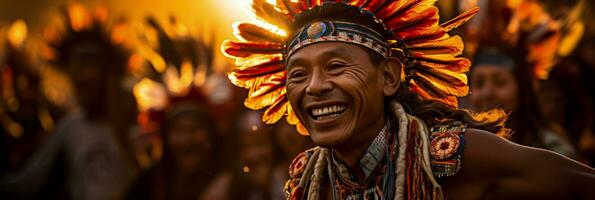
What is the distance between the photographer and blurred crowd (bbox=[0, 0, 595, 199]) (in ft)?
27.7

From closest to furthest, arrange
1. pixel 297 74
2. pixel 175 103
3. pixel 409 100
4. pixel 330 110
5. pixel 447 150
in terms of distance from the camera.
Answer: pixel 447 150 < pixel 330 110 < pixel 297 74 < pixel 409 100 < pixel 175 103

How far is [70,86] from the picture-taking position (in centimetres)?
1181

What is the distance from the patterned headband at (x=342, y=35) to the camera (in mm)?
5195

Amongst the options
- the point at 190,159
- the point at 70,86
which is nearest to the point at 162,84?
the point at 190,159

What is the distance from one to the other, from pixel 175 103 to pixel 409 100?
15.8 feet

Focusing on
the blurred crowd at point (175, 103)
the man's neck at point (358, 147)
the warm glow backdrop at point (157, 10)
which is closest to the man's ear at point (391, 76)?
the man's neck at point (358, 147)

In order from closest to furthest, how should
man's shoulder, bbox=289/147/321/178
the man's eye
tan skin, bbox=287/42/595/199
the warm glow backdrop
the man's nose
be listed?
tan skin, bbox=287/42/595/199
the man's nose
the man's eye
man's shoulder, bbox=289/147/321/178
the warm glow backdrop

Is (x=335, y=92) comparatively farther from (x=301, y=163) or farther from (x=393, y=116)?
(x=301, y=163)

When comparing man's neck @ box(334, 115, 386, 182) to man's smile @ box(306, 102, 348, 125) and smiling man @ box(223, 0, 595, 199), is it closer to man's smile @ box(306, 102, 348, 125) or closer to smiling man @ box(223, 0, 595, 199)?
smiling man @ box(223, 0, 595, 199)

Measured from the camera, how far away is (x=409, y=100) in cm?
545

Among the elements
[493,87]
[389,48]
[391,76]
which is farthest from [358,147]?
[493,87]

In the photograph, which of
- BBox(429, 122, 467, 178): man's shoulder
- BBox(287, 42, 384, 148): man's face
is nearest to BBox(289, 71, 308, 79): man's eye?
BBox(287, 42, 384, 148): man's face

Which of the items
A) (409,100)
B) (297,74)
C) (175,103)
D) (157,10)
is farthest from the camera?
(157,10)

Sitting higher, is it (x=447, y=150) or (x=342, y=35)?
(x=342, y=35)
